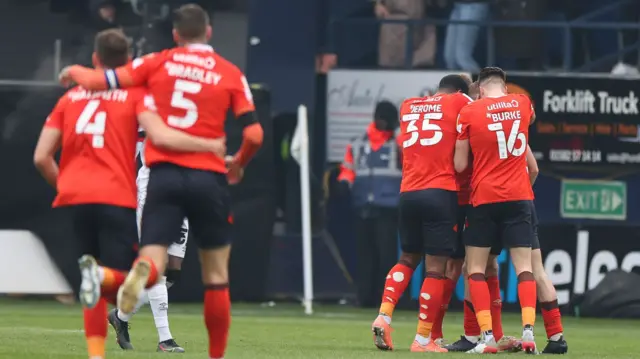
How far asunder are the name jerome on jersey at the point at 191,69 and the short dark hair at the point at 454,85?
3699 mm

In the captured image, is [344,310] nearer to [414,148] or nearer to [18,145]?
[18,145]

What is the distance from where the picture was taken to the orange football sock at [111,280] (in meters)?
8.53

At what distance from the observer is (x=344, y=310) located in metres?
18.7

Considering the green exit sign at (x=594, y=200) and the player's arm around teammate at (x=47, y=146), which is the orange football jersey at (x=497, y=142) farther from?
the green exit sign at (x=594, y=200)

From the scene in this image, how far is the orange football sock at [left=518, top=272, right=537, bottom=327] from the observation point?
1154 centimetres

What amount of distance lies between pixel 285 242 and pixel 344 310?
1.27 meters

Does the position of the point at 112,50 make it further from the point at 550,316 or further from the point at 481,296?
the point at 550,316

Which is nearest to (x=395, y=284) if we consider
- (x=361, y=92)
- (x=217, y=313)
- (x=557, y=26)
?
(x=217, y=313)

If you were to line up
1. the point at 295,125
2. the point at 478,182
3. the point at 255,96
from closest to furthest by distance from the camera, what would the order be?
the point at 478,182 < the point at 255,96 < the point at 295,125

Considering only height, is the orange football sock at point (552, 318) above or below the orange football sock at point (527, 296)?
below

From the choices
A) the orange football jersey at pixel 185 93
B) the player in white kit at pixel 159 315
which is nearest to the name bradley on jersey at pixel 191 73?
the orange football jersey at pixel 185 93

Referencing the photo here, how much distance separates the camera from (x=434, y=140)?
470 inches

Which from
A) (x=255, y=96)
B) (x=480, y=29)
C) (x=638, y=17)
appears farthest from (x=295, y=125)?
(x=638, y=17)

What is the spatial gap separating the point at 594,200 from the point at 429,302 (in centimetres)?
734
